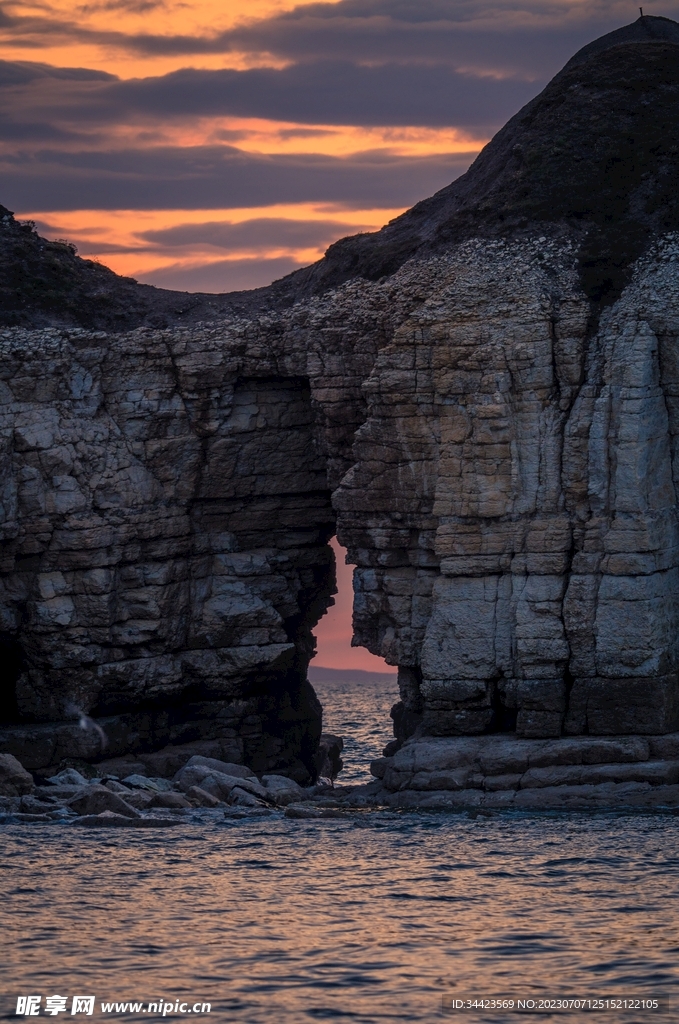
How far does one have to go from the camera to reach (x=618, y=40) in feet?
161

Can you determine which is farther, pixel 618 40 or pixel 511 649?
pixel 618 40

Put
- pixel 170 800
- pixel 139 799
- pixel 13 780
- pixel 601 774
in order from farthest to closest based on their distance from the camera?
1. pixel 13 780
2. pixel 139 799
3. pixel 170 800
4. pixel 601 774

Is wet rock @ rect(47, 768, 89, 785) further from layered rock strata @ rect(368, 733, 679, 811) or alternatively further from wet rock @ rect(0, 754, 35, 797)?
layered rock strata @ rect(368, 733, 679, 811)

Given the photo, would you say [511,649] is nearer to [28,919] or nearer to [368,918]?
[368,918]

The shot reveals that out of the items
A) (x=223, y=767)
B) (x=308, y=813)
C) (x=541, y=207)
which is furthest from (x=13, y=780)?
(x=541, y=207)

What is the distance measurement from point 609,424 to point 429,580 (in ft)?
23.1

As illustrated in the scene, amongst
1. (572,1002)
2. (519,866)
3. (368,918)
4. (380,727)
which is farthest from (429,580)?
(380,727)

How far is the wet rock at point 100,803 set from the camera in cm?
3844

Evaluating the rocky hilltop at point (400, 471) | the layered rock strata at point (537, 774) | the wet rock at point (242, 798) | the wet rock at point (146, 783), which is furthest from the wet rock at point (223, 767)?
the layered rock strata at point (537, 774)

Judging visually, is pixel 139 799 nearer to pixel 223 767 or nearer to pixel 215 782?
pixel 215 782

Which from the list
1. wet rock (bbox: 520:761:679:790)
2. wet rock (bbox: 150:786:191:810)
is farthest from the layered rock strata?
wet rock (bbox: 150:786:191:810)

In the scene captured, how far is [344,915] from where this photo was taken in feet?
93.7

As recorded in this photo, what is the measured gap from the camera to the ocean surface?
925 inches

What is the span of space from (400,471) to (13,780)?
13.7m
